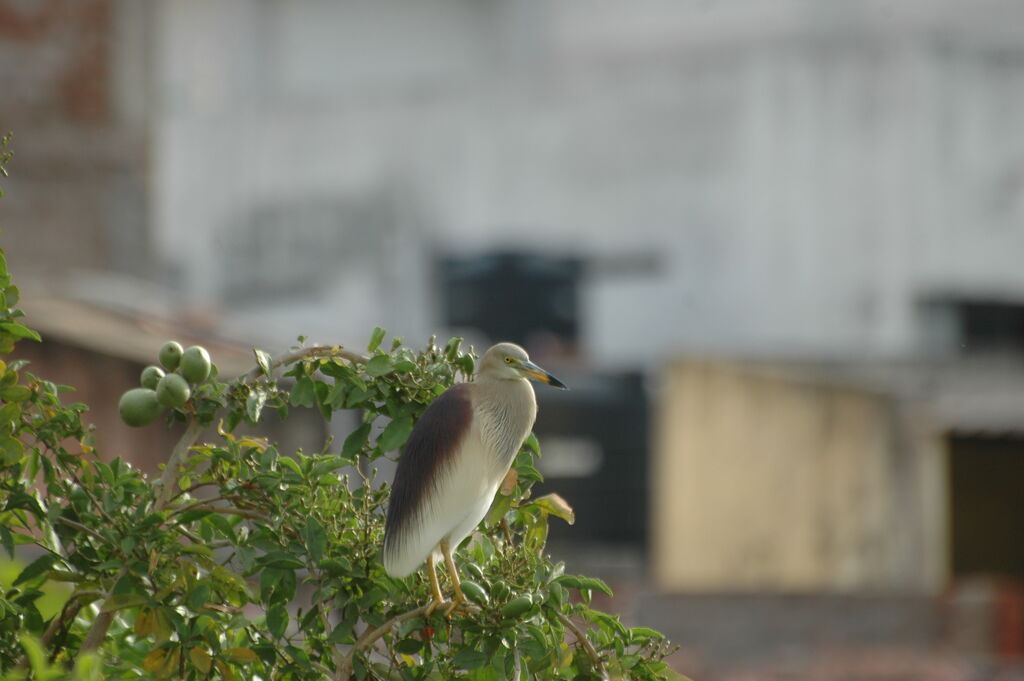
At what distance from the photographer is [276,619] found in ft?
7.31

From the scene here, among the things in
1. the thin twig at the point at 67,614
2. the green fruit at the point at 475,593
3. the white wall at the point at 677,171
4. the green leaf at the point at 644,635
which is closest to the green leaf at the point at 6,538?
the thin twig at the point at 67,614

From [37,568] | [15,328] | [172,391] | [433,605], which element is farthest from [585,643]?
[15,328]

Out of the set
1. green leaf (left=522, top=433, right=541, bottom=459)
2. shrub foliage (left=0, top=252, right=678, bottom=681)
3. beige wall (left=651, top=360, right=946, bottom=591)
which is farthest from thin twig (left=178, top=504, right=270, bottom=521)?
beige wall (left=651, top=360, right=946, bottom=591)

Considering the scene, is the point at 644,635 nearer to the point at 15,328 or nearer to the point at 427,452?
the point at 427,452

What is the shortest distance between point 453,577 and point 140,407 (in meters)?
Result: 0.54

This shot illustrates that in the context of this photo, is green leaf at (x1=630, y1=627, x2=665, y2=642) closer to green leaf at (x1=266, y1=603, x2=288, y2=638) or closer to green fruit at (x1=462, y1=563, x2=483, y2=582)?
green fruit at (x1=462, y1=563, x2=483, y2=582)

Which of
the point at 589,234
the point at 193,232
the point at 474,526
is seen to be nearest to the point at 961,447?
the point at 589,234

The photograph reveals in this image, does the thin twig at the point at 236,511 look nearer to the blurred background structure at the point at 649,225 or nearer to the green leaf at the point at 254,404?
the green leaf at the point at 254,404

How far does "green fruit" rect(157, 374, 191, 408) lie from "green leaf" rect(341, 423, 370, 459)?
251 millimetres

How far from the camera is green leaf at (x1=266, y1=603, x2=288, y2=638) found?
87.5 inches

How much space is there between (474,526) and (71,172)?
11.1m

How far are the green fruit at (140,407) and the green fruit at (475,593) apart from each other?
1.78 feet

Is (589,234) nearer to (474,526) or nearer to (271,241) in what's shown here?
(271,241)

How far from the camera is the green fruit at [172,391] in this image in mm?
2229
